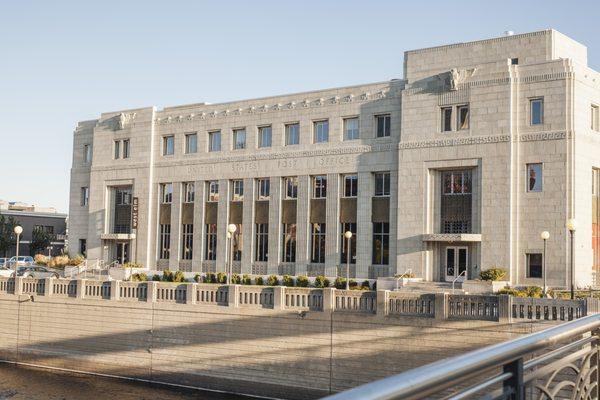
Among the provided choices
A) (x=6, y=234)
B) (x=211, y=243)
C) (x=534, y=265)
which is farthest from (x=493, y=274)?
(x=6, y=234)

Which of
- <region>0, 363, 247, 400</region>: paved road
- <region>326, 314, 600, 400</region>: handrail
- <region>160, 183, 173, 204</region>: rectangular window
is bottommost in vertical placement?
<region>0, 363, 247, 400</region>: paved road

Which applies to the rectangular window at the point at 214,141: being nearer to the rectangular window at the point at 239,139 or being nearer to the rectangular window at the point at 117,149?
the rectangular window at the point at 239,139

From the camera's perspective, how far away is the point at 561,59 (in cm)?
4612

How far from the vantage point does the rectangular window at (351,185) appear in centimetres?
5497

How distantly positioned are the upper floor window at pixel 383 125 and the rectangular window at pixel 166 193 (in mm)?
19531

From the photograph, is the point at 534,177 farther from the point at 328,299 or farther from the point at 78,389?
the point at 78,389

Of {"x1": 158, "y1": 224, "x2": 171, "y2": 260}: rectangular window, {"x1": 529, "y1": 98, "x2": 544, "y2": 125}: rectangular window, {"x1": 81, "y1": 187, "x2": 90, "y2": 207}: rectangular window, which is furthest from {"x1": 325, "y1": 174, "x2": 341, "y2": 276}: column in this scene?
{"x1": 81, "y1": 187, "x2": 90, "y2": 207}: rectangular window

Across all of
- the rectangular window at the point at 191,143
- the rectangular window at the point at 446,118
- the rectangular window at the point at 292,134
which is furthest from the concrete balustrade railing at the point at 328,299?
the rectangular window at the point at 191,143

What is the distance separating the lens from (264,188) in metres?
59.7

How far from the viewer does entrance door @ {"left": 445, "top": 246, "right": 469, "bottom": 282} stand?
161ft

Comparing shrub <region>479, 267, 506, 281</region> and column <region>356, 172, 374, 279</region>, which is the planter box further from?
column <region>356, 172, 374, 279</region>

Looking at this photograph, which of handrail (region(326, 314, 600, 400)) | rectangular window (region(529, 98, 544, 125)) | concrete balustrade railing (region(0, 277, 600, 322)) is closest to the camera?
handrail (region(326, 314, 600, 400))

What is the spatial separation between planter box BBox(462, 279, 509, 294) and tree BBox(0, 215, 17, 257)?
65.7m

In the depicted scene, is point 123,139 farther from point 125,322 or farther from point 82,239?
point 125,322
